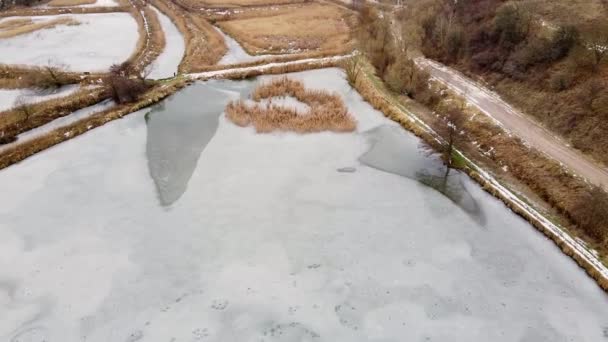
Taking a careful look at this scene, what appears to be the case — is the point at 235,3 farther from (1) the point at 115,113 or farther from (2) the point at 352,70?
(1) the point at 115,113

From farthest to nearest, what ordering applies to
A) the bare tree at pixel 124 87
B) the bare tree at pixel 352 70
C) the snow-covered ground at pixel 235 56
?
the snow-covered ground at pixel 235 56 < the bare tree at pixel 352 70 < the bare tree at pixel 124 87

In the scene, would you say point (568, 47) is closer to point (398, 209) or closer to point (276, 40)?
point (398, 209)

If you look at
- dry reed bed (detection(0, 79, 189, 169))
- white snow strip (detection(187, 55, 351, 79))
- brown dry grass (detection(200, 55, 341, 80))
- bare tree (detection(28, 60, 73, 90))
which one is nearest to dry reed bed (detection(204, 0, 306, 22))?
white snow strip (detection(187, 55, 351, 79))

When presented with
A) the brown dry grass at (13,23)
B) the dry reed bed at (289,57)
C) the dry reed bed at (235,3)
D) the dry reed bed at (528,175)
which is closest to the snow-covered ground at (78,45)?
the brown dry grass at (13,23)

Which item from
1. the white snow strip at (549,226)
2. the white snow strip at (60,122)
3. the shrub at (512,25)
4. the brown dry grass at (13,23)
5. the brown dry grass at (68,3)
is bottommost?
the white snow strip at (549,226)

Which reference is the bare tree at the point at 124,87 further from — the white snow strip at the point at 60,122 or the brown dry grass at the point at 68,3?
the brown dry grass at the point at 68,3

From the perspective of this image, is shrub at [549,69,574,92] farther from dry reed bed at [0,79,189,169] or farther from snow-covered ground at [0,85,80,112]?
snow-covered ground at [0,85,80,112]

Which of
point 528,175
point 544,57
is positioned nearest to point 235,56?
point 544,57
